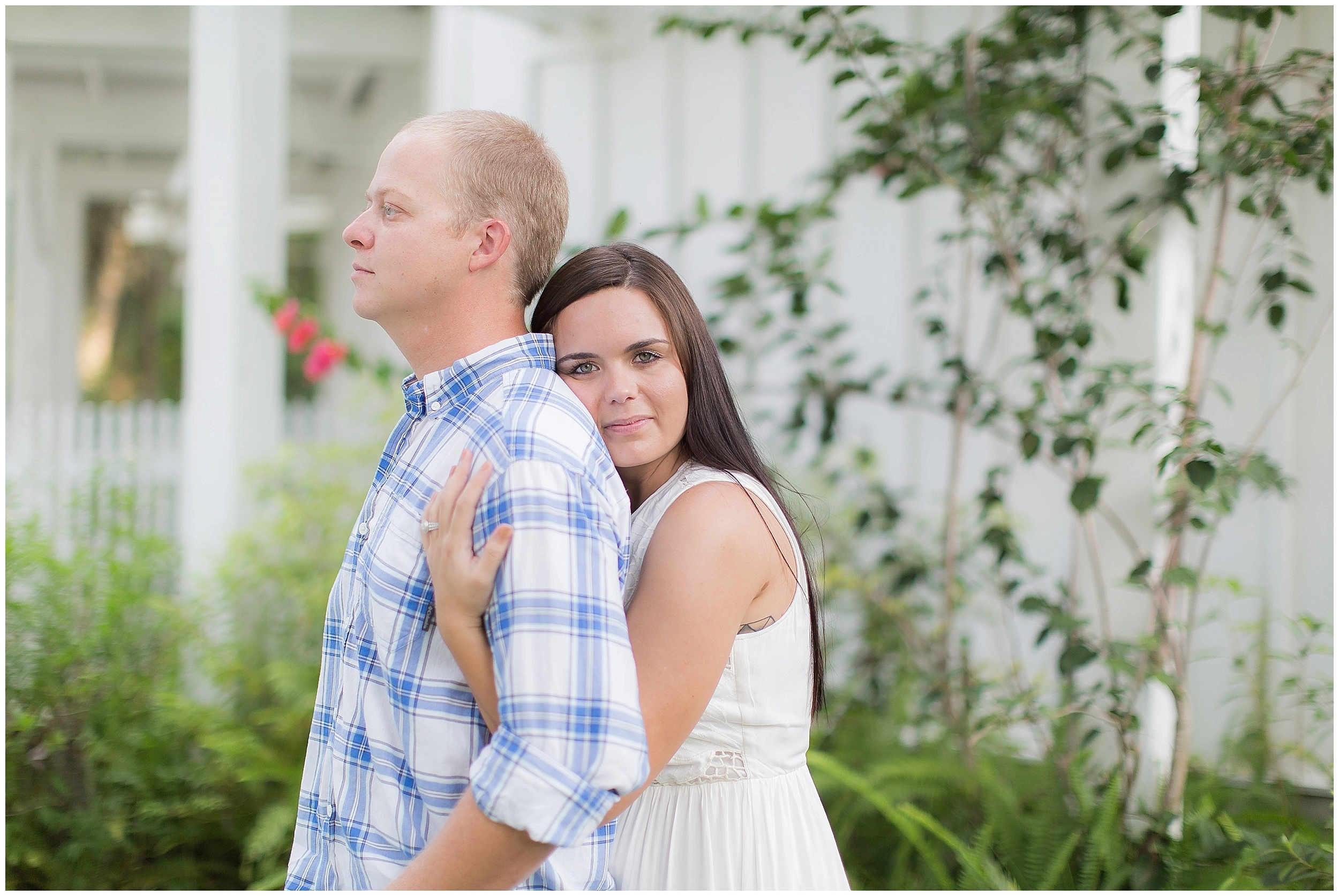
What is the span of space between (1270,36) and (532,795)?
101 inches

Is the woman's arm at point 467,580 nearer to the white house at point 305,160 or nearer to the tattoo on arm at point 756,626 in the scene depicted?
the tattoo on arm at point 756,626

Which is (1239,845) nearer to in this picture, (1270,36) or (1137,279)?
(1137,279)

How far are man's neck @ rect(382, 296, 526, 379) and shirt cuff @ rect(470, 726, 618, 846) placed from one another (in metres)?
0.55

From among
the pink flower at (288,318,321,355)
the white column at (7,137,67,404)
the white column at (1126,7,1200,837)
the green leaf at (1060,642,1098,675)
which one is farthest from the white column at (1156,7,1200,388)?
the white column at (7,137,67,404)

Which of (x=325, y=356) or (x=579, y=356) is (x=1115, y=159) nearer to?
(x=579, y=356)

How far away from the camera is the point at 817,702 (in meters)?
1.80

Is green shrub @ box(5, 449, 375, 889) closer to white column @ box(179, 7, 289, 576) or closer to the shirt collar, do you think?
white column @ box(179, 7, 289, 576)

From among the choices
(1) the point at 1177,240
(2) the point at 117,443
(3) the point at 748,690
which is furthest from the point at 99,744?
(1) the point at 1177,240

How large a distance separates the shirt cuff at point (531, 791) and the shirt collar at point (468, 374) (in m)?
0.48

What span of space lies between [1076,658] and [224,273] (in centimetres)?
407

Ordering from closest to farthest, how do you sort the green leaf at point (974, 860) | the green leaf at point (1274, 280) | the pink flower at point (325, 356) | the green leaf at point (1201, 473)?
the green leaf at point (1201, 473), the green leaf at point (974, 860), the green leaf at point (1274, 280), the pink flower at point (325, 356)

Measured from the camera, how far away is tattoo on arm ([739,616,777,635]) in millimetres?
1459

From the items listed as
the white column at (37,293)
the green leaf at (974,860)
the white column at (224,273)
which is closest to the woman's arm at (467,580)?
the green leaf at (974,860)

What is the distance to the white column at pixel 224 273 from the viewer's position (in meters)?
4.61
